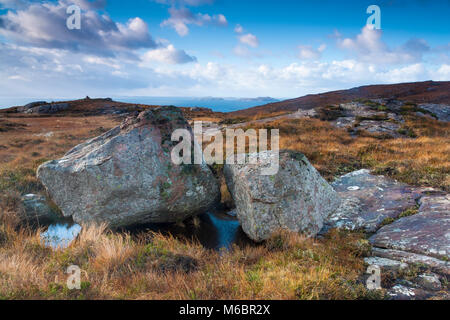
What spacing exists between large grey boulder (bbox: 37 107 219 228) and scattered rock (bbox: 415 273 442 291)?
5.74 m

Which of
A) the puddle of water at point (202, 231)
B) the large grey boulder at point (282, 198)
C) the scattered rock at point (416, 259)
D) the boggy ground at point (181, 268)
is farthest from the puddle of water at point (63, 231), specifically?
Result: the scattered rock at point (416, 259)

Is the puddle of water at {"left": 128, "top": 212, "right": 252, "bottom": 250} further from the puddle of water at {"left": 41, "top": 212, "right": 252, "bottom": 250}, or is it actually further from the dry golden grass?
the dry golden grass

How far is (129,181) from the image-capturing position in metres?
7.41

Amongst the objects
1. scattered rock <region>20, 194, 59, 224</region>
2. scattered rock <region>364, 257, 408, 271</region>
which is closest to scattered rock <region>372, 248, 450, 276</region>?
scattered rock <region>364, 257, 408, 271</region>

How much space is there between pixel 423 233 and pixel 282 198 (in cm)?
329

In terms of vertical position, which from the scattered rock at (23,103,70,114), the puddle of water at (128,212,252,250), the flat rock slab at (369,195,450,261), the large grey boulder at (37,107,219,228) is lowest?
the puddle of water at (128,212,252,250)

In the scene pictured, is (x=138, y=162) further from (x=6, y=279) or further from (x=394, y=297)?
(x=394, y=297)

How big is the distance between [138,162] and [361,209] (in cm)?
706

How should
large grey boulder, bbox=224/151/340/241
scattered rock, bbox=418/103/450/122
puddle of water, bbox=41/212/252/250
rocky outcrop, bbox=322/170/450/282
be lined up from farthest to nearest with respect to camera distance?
scattered rock, bbox=418/103/450/122, puddle of water, bbox=41/212/252/250, large grey boulder, bbox=224/151/340/241, rocky outcrop, bbox=322/170/450/282

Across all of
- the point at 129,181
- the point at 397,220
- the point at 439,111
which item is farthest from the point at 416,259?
the point at 439,111

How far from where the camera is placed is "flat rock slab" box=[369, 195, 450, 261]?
5.21 metres

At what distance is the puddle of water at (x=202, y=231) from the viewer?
7320 millimetres

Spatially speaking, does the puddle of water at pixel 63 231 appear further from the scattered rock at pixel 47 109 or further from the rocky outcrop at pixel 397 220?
the scattered rock at pixel 47 109
